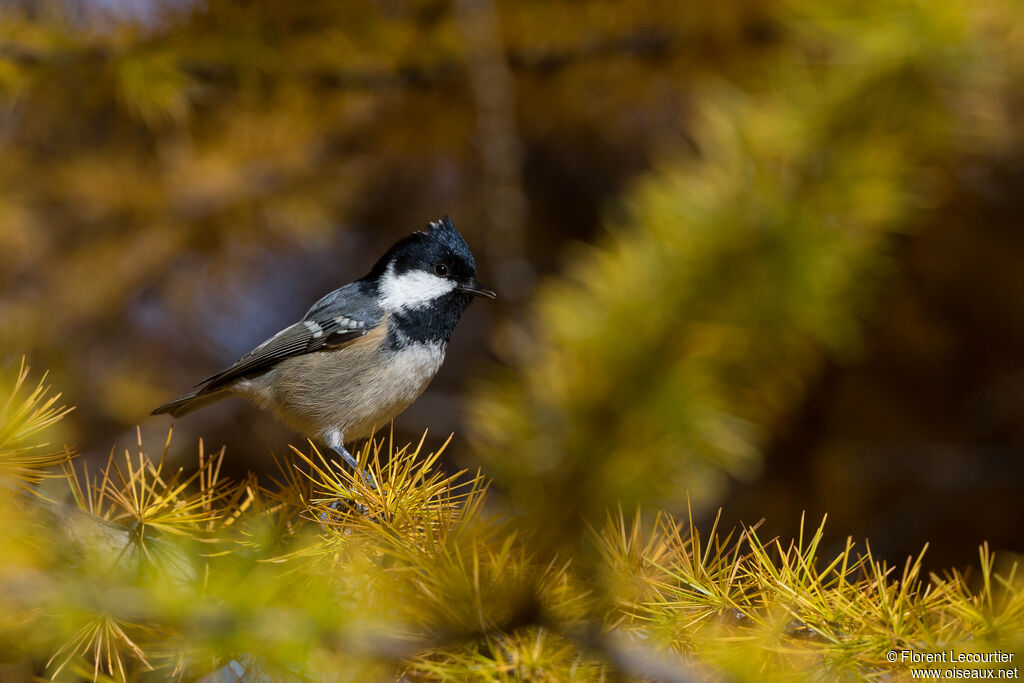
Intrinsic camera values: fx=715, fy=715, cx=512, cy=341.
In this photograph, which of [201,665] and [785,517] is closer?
[201,665]

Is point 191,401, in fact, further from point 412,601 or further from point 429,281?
point 412,601

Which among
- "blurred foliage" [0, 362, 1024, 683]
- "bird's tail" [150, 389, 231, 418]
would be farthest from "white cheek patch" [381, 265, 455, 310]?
"blurred foliage" [0, 362, 1024, 683]

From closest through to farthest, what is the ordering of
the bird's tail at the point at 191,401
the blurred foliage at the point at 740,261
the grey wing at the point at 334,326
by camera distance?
1. the blurred foliage at the point at 740,261
2. the bird's tail at the point at 191,401
3. the grey wing at the point at 334,326

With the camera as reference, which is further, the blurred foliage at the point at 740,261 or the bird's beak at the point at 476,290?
the bird's beak at the point at 476,290

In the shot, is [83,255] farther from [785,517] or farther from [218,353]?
[785,517]

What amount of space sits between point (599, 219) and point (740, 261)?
1.49m

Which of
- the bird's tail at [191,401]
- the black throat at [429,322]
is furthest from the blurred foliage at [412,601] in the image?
the black throat at [429,322]

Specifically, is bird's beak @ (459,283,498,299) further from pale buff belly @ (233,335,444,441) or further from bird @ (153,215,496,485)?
A: pale buff belly @ (233,335,444,441)

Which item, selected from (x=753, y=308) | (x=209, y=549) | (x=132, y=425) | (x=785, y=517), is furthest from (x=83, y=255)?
(x=785, y=517)

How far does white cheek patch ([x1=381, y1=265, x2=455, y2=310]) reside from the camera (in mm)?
1180

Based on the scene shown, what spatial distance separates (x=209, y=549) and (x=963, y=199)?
1.93 m

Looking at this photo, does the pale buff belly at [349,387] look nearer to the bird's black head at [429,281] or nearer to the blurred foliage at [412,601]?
the bird's black head at [429,281]

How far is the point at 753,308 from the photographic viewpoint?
922mm

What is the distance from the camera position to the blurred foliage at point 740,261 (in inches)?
32.7
